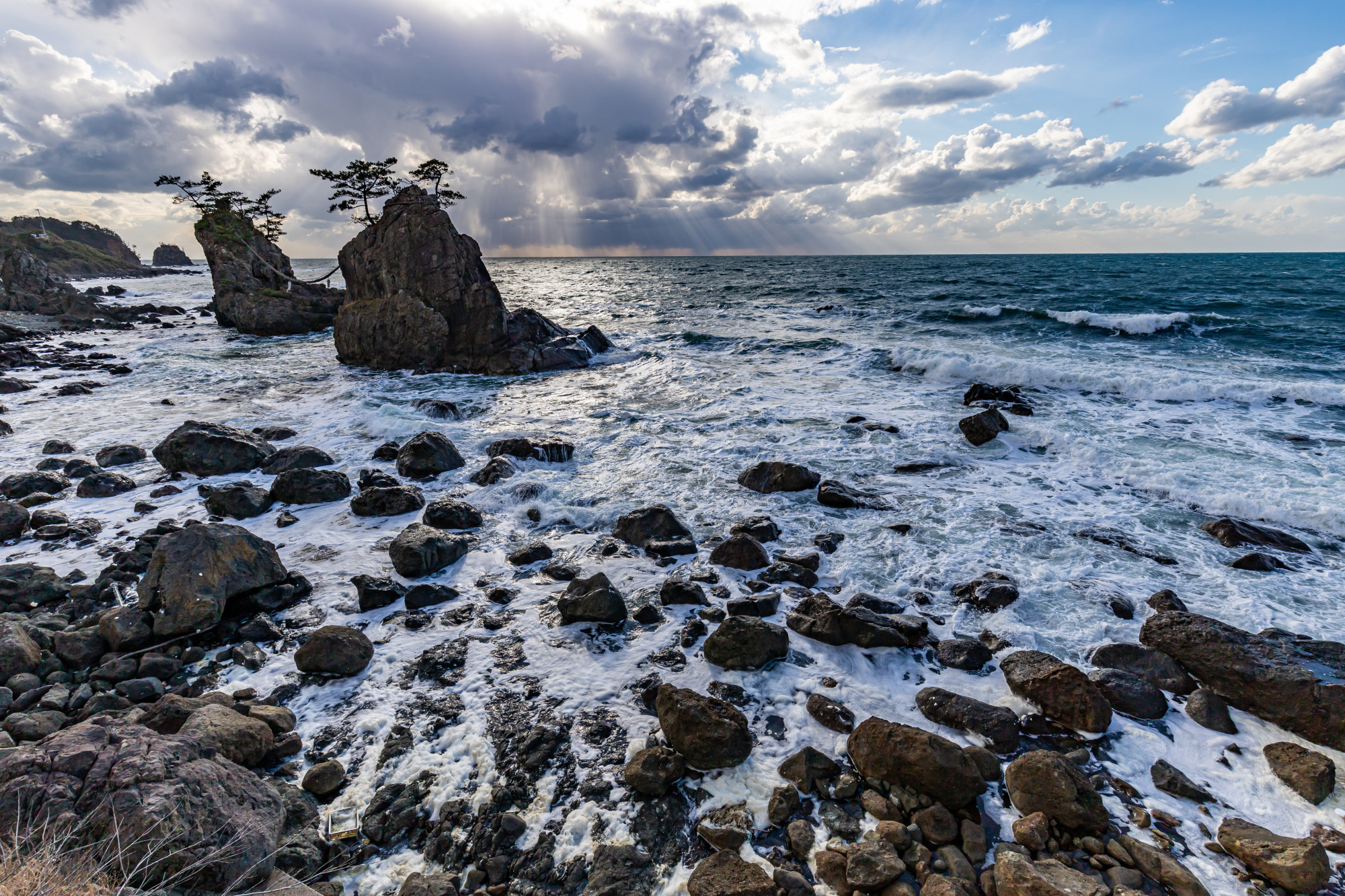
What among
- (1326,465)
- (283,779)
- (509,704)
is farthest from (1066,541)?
→ (283,779)

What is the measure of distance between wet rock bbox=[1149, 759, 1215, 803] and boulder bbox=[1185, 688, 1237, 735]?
2.96ft

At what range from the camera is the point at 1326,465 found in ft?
37.9

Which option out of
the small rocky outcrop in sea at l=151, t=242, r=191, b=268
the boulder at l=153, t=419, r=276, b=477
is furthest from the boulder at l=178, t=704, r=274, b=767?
the small rocky outcrop in sea at l=151, t=242, r=191, b=268

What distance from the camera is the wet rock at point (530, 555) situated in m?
8.45

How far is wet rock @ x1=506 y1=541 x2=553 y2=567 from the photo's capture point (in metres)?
8.45

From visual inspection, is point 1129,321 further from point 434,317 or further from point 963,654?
point 434,317

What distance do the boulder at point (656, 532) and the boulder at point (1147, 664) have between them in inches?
210

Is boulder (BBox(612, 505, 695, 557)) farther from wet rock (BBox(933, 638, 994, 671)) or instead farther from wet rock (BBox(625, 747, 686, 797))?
wet rock (BBox(625, 747, 686, 797))

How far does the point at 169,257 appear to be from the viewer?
14775cm

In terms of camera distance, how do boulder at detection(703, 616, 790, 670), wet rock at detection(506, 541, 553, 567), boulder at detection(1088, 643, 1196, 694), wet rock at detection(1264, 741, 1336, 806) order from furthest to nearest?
wet rock at detection(506, 541, 553, 567) < boulder at detection(703, 616, 790, 670) < boulder at detection(1088, 643, 1196, 694) < wet rock at detection(1264, 741, 1336, 806)

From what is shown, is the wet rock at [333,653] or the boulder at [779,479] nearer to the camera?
the wet rock at [333,653]

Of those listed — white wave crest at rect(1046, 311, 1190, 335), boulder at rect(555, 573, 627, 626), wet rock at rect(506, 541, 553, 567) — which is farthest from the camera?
white wave crest at rect(1046, 311, 1190, 335)

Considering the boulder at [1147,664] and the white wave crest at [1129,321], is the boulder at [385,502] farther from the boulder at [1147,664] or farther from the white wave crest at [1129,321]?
the white wave crest at [1129,321]

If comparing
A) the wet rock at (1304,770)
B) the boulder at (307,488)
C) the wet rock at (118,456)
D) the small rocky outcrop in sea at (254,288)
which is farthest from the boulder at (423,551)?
the small rocky outcrop in sea at (254,288)
